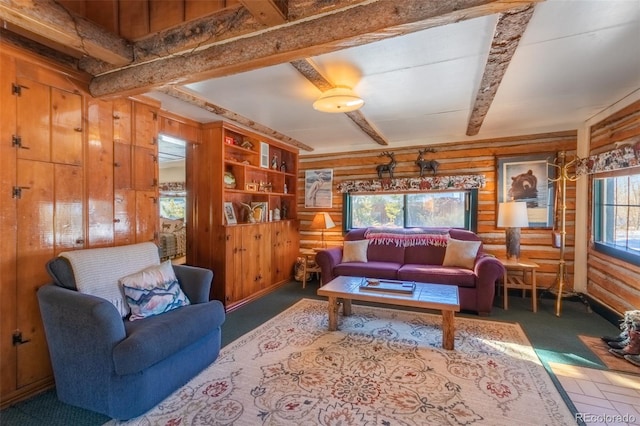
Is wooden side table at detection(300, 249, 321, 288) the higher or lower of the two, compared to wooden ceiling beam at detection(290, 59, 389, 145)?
lower

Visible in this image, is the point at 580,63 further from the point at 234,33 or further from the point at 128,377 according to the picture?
the point at 128,377

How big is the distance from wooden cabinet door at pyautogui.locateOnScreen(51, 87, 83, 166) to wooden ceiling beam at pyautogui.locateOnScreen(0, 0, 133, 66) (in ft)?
1.60

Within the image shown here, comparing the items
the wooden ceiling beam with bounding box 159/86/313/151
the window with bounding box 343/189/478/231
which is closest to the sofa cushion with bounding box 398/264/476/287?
the window with bounding box 343/189/478/231

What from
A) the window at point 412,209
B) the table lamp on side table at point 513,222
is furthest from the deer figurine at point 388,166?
the table lamp on side table at point 513,222

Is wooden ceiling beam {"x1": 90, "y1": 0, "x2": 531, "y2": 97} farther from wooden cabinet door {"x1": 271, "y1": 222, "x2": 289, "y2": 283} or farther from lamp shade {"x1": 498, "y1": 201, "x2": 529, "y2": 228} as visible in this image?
lamp shade {"x1": 498, "y1": 201, "x2": 529, "y2": 228}

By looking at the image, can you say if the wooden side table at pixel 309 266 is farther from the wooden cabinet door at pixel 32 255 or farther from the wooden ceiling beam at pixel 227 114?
the wooden cabinet door at pixel 32 255

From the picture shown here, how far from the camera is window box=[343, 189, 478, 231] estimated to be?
4.56m

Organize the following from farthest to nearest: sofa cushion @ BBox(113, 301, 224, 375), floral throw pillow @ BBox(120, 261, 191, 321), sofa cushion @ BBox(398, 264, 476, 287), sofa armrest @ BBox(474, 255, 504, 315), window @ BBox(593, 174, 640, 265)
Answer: sofa cushion @ BBox(398, 264, 476, 287), sofa armrest @ BBox(474, 255, 504, 315), window @ BBox(593, 174, 640, 265), floral throw pillow @ BBox(120, 261, 191, 321), sofa cushion @ BBox(113, 301, 224, 375)

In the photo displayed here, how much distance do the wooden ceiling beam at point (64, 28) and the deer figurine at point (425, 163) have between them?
4005 mm

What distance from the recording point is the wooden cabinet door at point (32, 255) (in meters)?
1.95

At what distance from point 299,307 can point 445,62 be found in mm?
3031

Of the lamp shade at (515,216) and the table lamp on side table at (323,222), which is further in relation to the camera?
the table lamp on side table at (323,222)

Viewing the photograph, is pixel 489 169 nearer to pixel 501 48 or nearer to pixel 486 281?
pixel 486 281

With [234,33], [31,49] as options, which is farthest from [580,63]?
[31,49]
